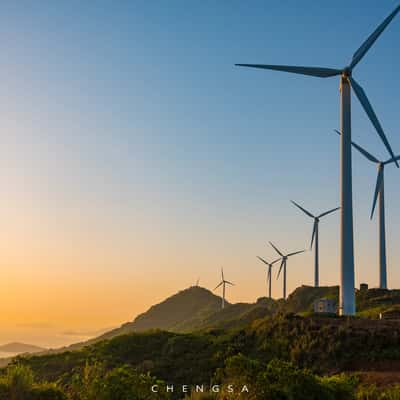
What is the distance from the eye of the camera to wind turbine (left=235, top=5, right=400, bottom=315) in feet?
193

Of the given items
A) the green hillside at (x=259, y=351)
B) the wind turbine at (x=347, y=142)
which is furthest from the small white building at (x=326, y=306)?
the green hillside at (x=259, y=351)

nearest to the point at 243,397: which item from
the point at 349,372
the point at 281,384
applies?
the point at 281,384

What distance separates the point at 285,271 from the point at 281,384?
131 meters

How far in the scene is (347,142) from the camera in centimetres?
6109

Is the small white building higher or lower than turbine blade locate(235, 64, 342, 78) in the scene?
lower

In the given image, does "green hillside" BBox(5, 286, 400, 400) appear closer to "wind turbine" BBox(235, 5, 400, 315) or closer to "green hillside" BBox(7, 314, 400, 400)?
"green hillside" BBox(7, 314, 400, 400)

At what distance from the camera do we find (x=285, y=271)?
149 m

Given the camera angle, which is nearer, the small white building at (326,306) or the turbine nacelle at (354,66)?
the turbine nacelle at (354,66)

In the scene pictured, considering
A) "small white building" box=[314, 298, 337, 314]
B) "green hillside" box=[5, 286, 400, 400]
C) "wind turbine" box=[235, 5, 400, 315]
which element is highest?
"wind turbine" box=[235, 5, 400, 315]

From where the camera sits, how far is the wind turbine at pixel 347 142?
2315 inches

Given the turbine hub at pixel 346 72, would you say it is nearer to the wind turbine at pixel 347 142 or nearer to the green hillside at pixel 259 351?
the wind turbine at pixel 347 142

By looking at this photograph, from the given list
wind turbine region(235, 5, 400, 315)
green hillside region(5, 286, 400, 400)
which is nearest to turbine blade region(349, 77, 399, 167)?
wind turbine region(235, 5, 400, 315)

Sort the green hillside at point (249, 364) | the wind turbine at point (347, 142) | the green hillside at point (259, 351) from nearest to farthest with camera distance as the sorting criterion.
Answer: the green hillside at point (249, 364) < the green hillside at point (259, 351) < the wind turbine at point (347, 142)

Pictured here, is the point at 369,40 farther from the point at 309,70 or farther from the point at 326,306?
the point at 326,306
